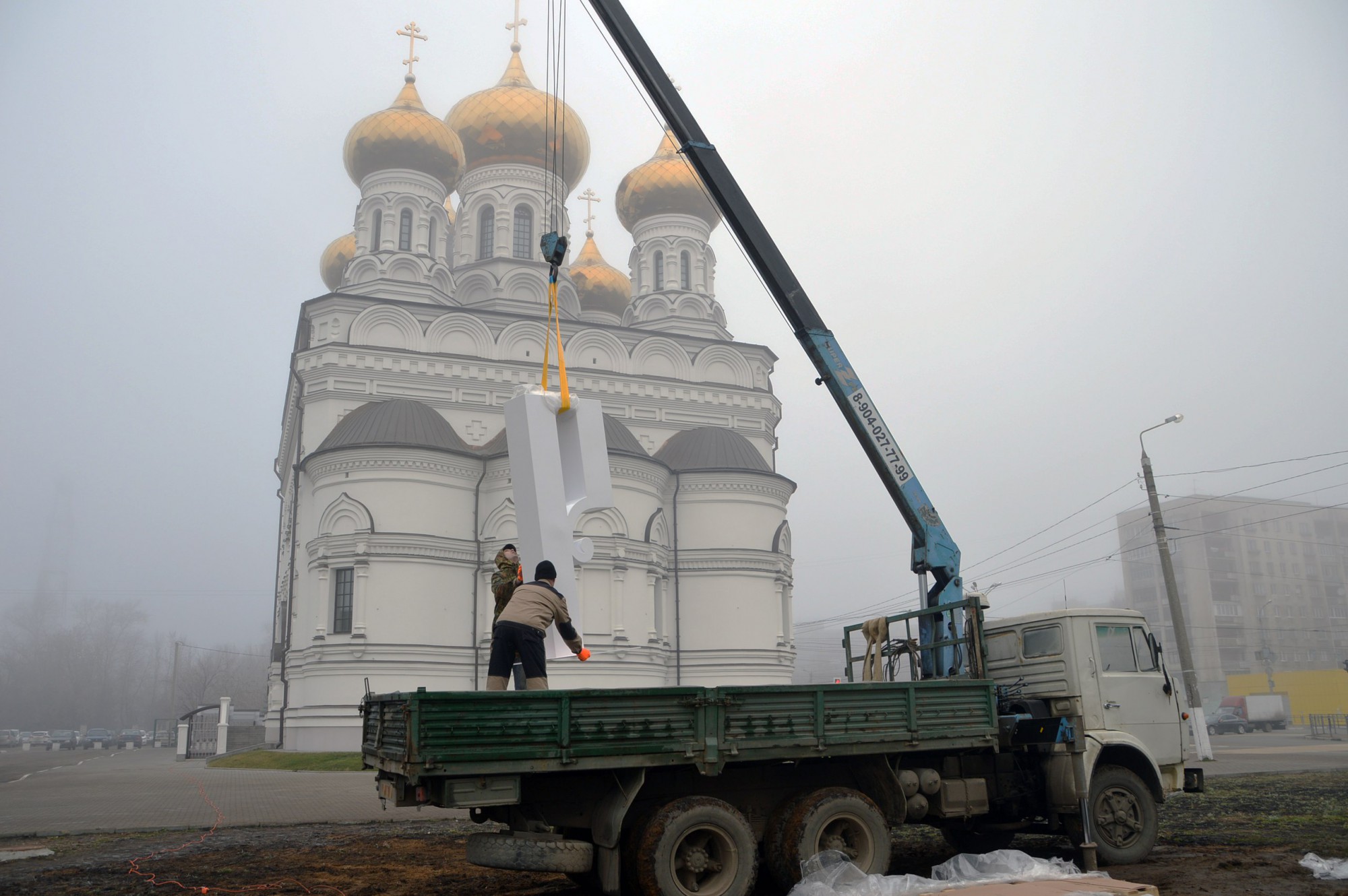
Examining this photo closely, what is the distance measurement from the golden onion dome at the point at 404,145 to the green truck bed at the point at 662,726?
105 ft

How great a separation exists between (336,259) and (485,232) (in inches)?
315

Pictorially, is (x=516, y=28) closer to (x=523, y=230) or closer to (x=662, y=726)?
(x=523, y=230)

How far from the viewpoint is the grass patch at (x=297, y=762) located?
25.3 metres

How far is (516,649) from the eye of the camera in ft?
26.9

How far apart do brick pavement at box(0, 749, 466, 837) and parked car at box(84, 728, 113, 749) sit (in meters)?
31.5

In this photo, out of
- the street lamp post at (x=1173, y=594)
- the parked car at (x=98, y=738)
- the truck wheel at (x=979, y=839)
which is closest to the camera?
the truck wheel at (x=979, y=839)

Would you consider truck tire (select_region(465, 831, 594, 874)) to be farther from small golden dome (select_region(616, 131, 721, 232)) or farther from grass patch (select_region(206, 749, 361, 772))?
small golden dome (select_region(616, 131, 721, 232))

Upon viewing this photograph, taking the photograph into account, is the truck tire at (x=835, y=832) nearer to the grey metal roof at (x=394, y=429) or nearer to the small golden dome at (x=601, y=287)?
the grey metal roof at (x=394, y=429)

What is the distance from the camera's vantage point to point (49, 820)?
550 inches

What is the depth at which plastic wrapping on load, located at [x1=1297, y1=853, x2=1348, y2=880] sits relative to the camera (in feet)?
25.8

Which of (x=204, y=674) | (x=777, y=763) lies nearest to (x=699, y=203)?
(x=777, y=763)

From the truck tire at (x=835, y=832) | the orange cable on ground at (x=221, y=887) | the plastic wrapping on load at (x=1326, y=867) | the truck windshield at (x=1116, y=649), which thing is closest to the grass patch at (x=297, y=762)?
the orange cable on ground at (x=221, y=887)

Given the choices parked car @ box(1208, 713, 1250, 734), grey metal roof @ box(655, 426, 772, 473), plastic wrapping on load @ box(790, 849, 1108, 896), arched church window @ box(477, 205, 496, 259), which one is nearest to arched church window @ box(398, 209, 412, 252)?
arched church window @ box(477, 205, 496, 259)

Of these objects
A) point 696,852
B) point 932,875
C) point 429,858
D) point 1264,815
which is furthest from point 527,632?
point 1264,815
